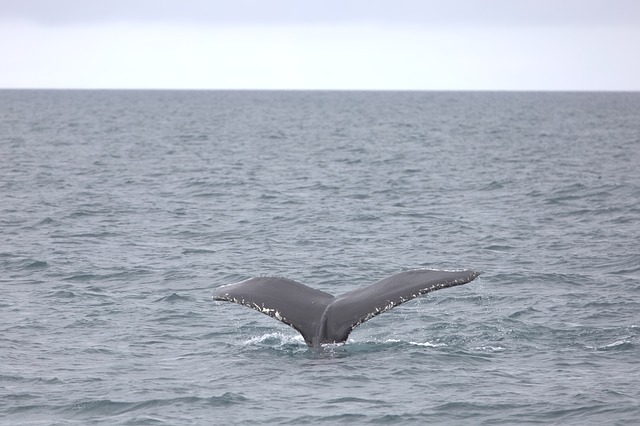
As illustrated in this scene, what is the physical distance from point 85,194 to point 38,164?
38.4ft

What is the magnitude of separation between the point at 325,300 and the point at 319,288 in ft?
21.0

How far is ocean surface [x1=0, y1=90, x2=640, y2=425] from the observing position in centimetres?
1277

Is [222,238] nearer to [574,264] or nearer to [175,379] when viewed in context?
[574,264]

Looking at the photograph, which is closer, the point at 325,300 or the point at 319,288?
the point at 325,300

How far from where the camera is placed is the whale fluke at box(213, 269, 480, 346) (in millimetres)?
12203

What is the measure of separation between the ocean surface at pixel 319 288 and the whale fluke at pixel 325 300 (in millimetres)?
777

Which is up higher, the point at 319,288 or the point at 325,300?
the point at 325,300

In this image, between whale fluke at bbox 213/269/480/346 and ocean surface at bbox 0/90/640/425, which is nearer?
whale fluke at bbox 213/269/480/346

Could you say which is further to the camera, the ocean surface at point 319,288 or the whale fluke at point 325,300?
the ocean surface at point 319,288

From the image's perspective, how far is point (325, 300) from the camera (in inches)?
520

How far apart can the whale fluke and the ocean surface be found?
30.6 inches

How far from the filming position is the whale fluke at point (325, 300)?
40.0 ft

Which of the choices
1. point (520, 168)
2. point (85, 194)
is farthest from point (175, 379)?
point (520, 168)

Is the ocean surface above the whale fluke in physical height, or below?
below
